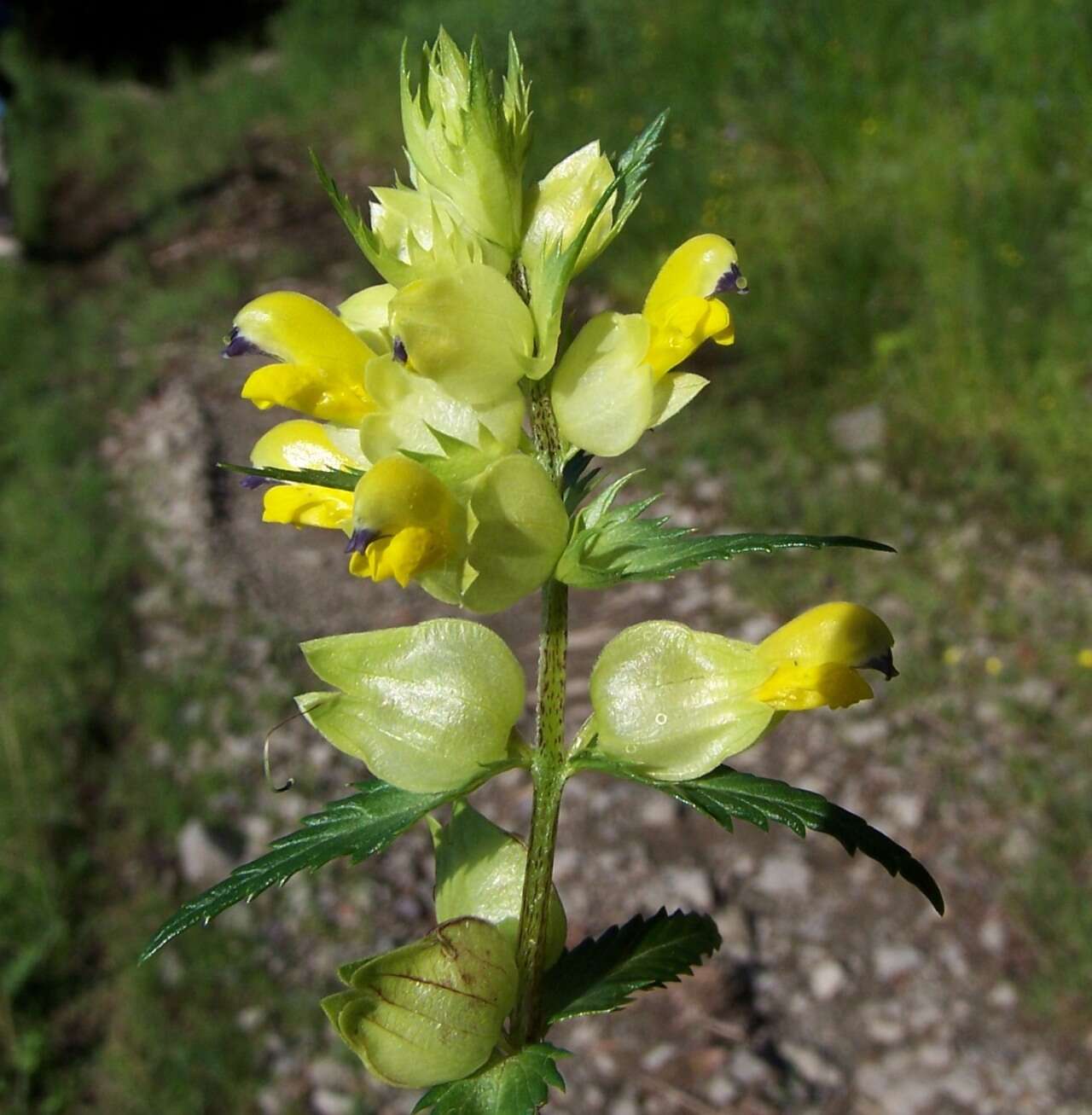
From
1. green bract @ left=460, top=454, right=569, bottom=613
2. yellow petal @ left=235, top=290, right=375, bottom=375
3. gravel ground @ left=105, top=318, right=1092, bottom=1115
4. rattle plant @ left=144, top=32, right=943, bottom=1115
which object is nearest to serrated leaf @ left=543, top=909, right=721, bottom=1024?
rattle plant @ left=144, top=32, right=943, bottom=1115

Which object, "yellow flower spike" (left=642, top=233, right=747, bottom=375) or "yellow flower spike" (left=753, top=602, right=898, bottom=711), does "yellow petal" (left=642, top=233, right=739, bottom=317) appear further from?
"yellow flower spike" (left=753, top=602, right=898, bottom=711)

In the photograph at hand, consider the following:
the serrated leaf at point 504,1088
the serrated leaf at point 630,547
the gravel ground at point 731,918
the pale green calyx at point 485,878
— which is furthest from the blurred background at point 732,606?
the serrated leaf at point 630,547

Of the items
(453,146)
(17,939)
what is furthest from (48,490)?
(453,146)

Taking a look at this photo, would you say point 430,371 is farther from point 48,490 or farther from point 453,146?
point 48,490

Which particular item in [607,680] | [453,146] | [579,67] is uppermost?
[453,146]

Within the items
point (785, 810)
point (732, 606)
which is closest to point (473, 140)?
point (785, 810)
